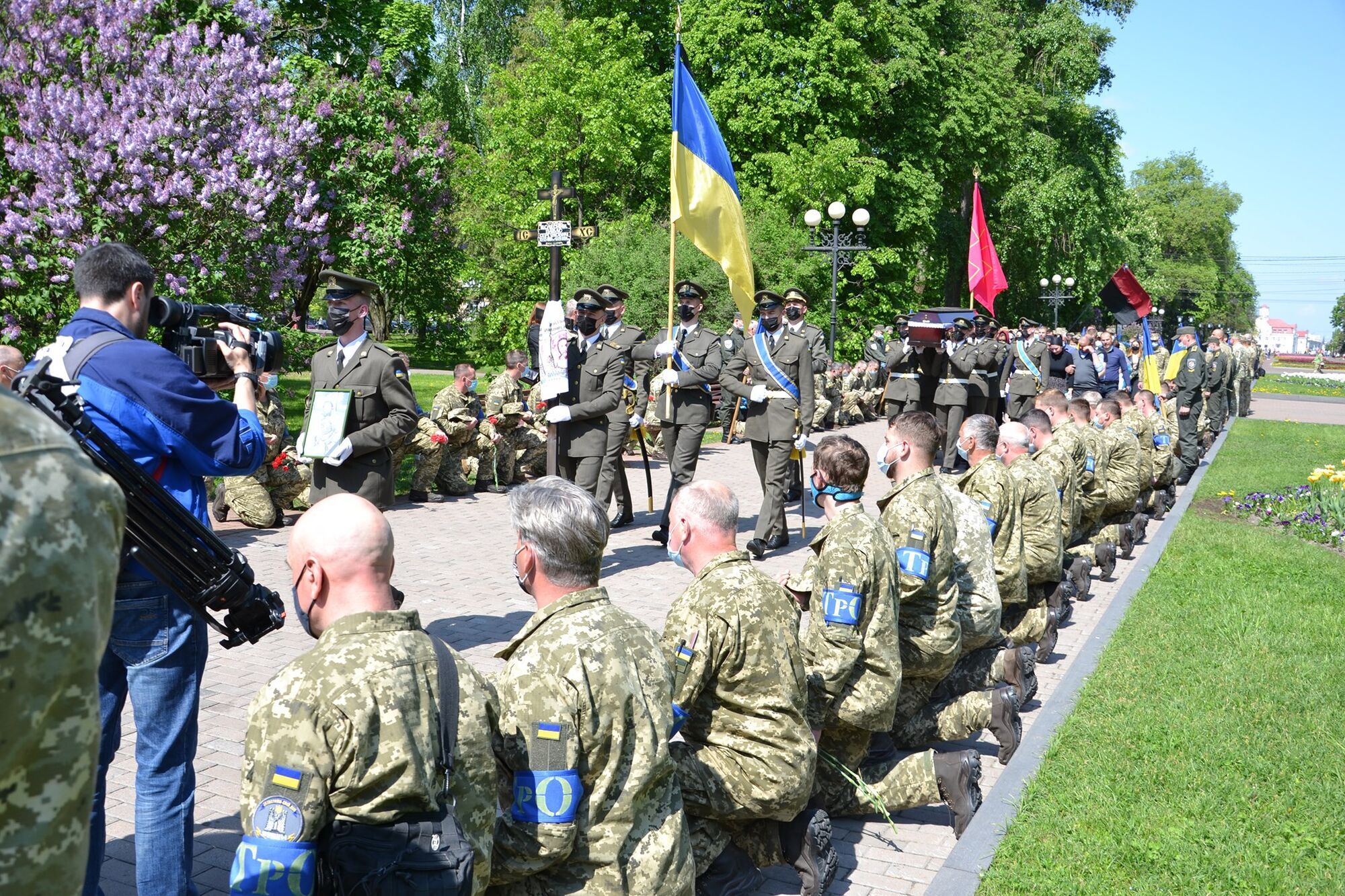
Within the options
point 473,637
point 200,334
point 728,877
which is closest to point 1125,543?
point 473,637

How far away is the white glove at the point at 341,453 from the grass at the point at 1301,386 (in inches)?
1996

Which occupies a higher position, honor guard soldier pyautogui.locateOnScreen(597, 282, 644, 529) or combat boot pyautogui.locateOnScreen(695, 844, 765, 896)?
honor guard soldier pyautogui.locateOnScreen(597, 282, 644, 529)

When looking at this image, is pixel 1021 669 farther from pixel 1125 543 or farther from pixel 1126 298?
pixel 1126 298

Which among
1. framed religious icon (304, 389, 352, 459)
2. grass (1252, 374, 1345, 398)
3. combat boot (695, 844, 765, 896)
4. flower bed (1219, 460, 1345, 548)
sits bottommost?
grass (1252, 374, 1345, 398)

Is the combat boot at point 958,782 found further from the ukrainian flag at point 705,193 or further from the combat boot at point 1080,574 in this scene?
the ukrainian flag at point 705,193

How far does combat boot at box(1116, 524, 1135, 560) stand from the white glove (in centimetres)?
812

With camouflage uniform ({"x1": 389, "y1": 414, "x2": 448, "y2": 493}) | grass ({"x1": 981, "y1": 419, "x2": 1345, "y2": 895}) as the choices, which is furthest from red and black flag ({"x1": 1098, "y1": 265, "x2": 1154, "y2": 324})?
camouflage uniform ({"x1": 389, "y1": 414, "x2": 448, "y2": 493})

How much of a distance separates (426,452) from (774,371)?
4.22 metres

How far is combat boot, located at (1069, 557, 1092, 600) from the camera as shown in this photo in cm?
935

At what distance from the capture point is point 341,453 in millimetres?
6371

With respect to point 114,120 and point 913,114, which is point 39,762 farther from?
point 913,114

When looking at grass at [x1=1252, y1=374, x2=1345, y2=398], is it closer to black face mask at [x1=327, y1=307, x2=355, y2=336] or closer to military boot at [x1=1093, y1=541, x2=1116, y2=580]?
military boot at [x1=1093, y1=541, x2=1116, y2=580]

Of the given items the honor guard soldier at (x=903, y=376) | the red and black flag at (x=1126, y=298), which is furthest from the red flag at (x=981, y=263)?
the honor guard soldier at (x=903, y=376)

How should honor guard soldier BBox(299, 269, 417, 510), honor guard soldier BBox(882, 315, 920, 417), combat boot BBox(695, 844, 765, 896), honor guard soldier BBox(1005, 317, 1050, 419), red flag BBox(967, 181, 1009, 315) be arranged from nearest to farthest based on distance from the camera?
combat boot BBox(695, 844, 765, 896), honor guard soldier BBox(299, 269, 417, 510), honor guard soldier BBox(882, 315, 920, 417), honor guard soldier BBox(1005, 317, 1050, 419), red flag BBox(967, 181, 1009, 315)
